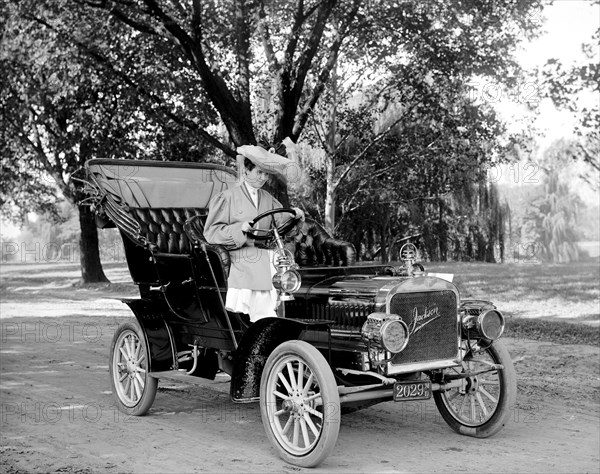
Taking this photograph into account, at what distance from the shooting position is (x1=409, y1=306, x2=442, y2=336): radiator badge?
5.47 meters

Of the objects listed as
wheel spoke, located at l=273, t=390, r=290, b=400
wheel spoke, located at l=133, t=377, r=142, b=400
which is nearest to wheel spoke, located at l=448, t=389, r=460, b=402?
wheel spoke, located at l=273, t=390, r=290, b=400

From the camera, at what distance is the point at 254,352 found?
566cm

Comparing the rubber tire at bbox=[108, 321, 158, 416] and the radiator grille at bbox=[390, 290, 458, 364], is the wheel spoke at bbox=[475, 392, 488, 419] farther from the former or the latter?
the rubber tire at bbox=[108, 321, 158, 416]

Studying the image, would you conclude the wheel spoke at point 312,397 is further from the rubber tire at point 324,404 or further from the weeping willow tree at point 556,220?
the weeping willow tree at point 556,220

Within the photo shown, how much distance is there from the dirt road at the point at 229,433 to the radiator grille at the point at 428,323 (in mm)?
631

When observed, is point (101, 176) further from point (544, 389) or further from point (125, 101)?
point (125, 101)

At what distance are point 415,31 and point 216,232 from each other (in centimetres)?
1213

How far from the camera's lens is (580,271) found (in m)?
26.3

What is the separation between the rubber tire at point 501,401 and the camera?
5660 millimetres

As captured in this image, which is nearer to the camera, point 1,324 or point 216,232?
point 216,232

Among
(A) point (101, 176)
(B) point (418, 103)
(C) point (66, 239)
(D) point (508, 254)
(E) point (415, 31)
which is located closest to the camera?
(A) point (101, 176)

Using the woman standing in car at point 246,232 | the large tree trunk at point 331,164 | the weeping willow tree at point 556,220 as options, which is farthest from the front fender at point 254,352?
the weeping willow tree at point 556,220

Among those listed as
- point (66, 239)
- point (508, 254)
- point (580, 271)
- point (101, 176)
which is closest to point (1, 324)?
Result: point (101, 176)

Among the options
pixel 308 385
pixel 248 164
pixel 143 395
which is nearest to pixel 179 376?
pixel 143 395
